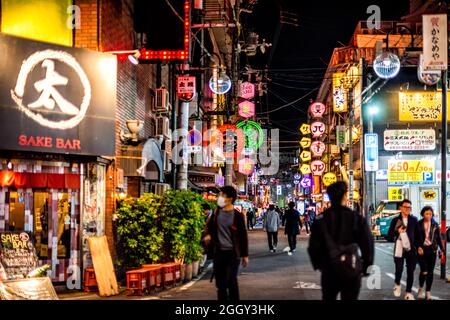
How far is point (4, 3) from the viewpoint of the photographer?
44.8 ft

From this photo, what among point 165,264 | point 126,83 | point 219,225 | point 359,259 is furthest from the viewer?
point 126,83

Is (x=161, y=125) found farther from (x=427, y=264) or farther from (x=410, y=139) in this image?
(x=410, y=139)

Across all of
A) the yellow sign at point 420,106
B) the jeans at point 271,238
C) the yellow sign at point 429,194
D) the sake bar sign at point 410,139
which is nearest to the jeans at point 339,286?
the jeans at point 271,238

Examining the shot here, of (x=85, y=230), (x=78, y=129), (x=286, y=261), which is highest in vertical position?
(x=78, y=129)

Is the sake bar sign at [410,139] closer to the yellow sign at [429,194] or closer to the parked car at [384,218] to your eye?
the yellow sign at [429,194]

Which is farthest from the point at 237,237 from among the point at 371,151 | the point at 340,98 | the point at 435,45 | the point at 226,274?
the point at 340,98

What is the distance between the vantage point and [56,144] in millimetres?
13188

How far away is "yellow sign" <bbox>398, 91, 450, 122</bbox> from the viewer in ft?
123

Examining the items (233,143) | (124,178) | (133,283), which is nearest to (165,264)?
(133,283)

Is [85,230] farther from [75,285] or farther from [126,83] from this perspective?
[126,83]

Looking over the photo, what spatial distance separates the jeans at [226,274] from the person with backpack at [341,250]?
88.2 inches

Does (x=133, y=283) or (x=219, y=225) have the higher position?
(x=219, y=225)

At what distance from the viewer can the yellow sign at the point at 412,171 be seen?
37.9 m

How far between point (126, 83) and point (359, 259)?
11.6m
